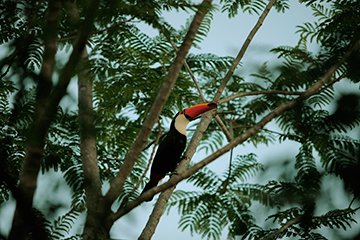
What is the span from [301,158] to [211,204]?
2805 millimetres

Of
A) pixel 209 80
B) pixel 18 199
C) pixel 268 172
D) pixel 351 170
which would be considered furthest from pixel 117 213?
pixel 209 80

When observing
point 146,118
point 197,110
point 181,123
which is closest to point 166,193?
point 146,118

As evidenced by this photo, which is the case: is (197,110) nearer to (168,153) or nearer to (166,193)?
(168,153)

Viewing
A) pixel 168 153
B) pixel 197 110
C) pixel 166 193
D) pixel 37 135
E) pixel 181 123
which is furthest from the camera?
pixel 181 123

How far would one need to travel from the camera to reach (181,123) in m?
4.81

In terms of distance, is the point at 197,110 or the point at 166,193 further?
the point at 197,110

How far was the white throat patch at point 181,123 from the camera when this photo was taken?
4.75 meters

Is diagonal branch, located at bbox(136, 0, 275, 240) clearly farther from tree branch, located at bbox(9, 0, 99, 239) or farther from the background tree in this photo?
tree branch, located at bbox(9, 0, 99, 239)

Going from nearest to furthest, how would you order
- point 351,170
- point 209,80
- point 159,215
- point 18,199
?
point 351,170 → point 18,199 → point 159,215 → point 209,80

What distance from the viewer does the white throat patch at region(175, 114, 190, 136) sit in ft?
15.6

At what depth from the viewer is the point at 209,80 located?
4836 millimetres

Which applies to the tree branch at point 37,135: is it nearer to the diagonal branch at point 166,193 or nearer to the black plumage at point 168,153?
the diagonal branch at point 166,193

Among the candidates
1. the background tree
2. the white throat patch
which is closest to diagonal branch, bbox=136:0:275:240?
the background tree

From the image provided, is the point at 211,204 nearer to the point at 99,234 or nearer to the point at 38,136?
the point at 99,234
